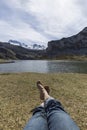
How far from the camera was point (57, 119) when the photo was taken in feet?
13.1

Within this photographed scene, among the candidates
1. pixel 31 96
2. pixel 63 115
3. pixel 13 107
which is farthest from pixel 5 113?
pixel 63 115

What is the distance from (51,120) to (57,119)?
0.12 m

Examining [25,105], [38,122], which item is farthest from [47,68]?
[38,122]

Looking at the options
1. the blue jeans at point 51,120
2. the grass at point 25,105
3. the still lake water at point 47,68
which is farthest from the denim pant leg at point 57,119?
the still lake water at point 47,68

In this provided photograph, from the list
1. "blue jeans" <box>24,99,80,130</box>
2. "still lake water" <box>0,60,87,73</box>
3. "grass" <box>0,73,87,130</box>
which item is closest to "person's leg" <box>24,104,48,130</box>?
"blue jeans" <box>24,99,80,130</box>

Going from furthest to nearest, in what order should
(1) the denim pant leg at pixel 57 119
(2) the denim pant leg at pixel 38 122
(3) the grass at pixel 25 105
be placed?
(3) the grass at pixel 25 105, (2) the denim pant leg at pixel 38 122, (1) the denim pant leg at pixel 57 119

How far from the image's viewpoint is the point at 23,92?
14.0 metres

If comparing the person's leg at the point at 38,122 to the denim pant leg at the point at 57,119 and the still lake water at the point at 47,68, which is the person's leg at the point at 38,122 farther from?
the still lake water at the point at 47,68

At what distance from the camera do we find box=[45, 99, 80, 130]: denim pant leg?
378 centimetres

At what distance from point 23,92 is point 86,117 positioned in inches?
245

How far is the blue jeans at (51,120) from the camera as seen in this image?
12.5ft

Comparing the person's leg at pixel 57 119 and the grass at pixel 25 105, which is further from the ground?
the person's leg at pixel 57 119

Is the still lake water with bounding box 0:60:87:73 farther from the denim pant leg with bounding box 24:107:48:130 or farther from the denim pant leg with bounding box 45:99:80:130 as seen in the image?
the denim pant leg with bounding box 24:107:48:130

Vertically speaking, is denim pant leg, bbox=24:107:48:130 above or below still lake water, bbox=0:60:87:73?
above
